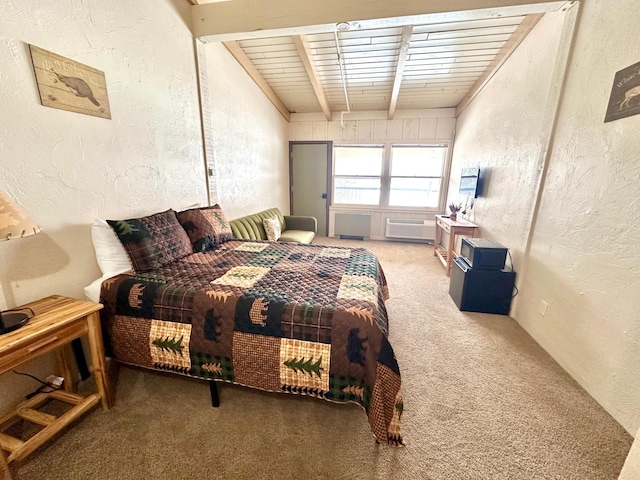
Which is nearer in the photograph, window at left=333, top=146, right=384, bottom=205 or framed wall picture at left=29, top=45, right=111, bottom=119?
framed wall picture at left=29, top=45, right=111, bottom=119

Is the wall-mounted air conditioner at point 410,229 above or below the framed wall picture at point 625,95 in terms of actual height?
below

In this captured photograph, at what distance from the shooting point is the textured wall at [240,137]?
3.02 meters

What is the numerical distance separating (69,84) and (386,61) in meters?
3.32

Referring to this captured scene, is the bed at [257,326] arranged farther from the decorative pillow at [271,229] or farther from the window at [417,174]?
the window at [417,174]

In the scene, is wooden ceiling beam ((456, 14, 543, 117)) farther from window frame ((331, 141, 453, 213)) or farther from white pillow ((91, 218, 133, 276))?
white pillow ((91, 218, 133, 276))

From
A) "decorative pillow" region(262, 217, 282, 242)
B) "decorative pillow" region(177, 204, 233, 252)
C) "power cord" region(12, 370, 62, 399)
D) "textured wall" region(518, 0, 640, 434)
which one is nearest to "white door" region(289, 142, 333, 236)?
"decorative pillow" region(262, 217, 282, 242)

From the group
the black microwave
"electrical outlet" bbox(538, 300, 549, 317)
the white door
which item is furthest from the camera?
the white door

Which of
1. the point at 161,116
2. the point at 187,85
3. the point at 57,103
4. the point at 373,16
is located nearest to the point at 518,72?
the point at 373,16

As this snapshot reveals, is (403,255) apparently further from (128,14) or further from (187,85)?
(128,14)

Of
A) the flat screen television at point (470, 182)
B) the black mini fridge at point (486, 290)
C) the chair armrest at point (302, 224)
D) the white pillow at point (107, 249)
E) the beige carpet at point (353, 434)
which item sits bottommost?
the beige carpet at point (353, 434)

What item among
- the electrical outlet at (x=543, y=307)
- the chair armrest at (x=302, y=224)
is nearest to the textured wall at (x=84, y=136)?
the chair armrest at (x=302, y=224)

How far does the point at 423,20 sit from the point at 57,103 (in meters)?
2.74

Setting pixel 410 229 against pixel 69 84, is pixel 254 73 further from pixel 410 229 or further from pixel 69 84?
pixel 410 229

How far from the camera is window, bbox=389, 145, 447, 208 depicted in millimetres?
5172
